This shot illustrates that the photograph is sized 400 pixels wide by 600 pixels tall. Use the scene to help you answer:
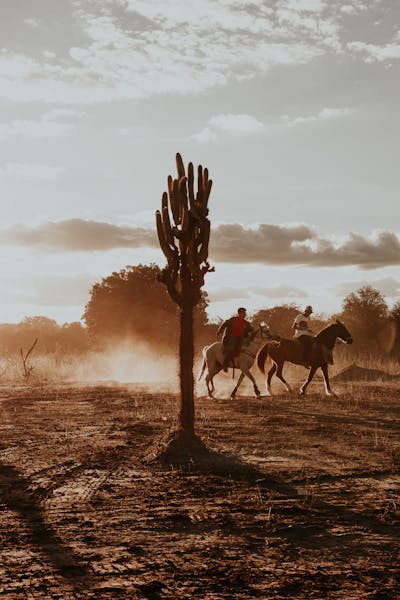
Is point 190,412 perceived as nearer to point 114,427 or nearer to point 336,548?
point 114,427

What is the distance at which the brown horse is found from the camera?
763 inches

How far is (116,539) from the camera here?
20.4 feet

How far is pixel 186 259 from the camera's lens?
35.2 feet

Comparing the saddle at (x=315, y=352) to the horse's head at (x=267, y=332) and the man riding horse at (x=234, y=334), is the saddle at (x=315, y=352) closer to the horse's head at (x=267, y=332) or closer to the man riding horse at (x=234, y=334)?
the horse's head at (x=267, y=332)

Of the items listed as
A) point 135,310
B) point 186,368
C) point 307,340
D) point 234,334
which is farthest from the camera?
point 135,310

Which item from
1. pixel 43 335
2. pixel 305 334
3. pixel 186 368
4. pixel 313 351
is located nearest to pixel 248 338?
pixel 305 334

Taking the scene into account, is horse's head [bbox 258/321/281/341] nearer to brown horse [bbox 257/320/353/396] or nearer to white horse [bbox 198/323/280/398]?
white horse [bbox 198/323/280/398]

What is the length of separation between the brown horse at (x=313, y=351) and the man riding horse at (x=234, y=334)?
1.23m

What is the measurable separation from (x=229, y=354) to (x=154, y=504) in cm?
1152

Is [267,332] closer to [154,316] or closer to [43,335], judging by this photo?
[154,316]

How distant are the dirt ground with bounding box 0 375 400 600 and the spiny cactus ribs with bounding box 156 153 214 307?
246 centimetres

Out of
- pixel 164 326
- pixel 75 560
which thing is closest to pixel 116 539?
pixel 75 560

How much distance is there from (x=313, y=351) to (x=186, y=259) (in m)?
9.59

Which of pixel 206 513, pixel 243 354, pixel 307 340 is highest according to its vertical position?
pixel 307 340
